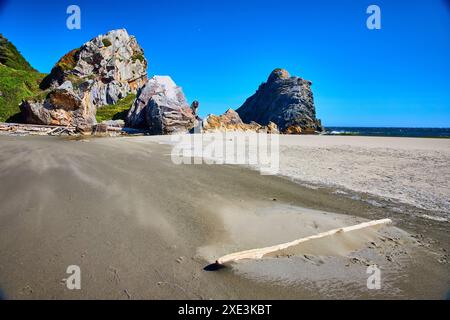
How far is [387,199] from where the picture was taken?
5219 mm

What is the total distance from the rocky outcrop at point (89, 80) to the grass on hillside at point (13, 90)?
5.63 feet

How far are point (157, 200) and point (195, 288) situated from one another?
265cm

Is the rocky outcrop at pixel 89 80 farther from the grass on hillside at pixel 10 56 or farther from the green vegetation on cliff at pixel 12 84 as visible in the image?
the grass on hillside at pixel 10 56

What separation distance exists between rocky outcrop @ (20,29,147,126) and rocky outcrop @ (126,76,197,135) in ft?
16.5

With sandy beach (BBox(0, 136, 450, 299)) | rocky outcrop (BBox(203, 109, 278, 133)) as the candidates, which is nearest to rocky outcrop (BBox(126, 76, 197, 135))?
rocky outcrop (BBox(203, 109, 278, 133))

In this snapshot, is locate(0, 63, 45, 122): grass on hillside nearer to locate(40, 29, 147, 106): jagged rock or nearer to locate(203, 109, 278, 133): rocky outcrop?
locate(40, 29, 147, 106): jagged rock

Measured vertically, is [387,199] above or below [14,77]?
below

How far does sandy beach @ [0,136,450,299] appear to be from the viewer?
2402mm

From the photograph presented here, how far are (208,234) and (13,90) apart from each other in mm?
38802

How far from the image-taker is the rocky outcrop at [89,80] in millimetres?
27047

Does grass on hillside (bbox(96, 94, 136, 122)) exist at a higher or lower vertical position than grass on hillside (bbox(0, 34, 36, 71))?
lower
